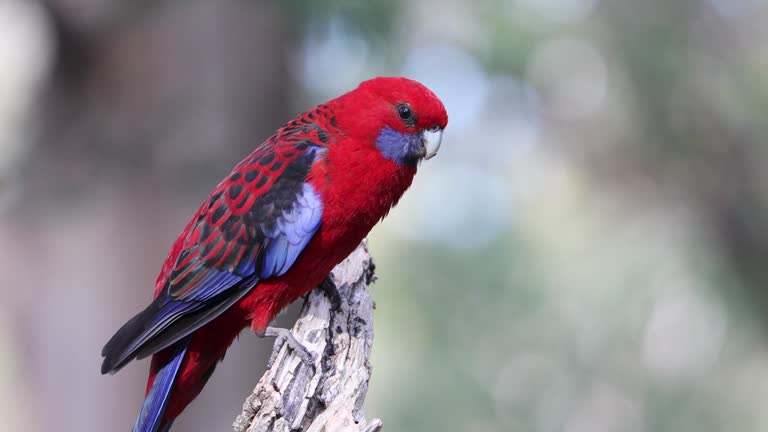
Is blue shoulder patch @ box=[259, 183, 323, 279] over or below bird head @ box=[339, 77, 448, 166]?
below

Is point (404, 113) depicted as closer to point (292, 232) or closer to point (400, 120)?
A: point (400, 120)

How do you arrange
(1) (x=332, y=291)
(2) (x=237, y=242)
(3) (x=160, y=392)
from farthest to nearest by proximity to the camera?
1. (1) (x=332, y=291)
2. (2) (x=237, y=242)
3. (3) (x=160, y=392)

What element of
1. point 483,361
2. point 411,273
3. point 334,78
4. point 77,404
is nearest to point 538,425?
point 483,361

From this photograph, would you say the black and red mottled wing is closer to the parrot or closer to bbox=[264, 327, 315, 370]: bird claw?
the parrot

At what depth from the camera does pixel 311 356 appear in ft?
10.5

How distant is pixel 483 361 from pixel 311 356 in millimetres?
6225

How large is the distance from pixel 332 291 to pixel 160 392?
3.02ft

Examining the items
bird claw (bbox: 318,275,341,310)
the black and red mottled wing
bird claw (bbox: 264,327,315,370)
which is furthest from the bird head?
bird claw (bbox: 264,327,315,370)

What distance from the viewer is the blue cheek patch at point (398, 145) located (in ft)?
11.6

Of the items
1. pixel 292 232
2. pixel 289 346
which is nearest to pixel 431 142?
pixel 292 232

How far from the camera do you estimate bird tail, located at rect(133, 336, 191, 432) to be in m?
3.36

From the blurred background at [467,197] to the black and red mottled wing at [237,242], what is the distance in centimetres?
193

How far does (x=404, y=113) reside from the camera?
356 centimetres

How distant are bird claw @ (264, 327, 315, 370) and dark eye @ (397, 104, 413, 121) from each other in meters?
1.12
